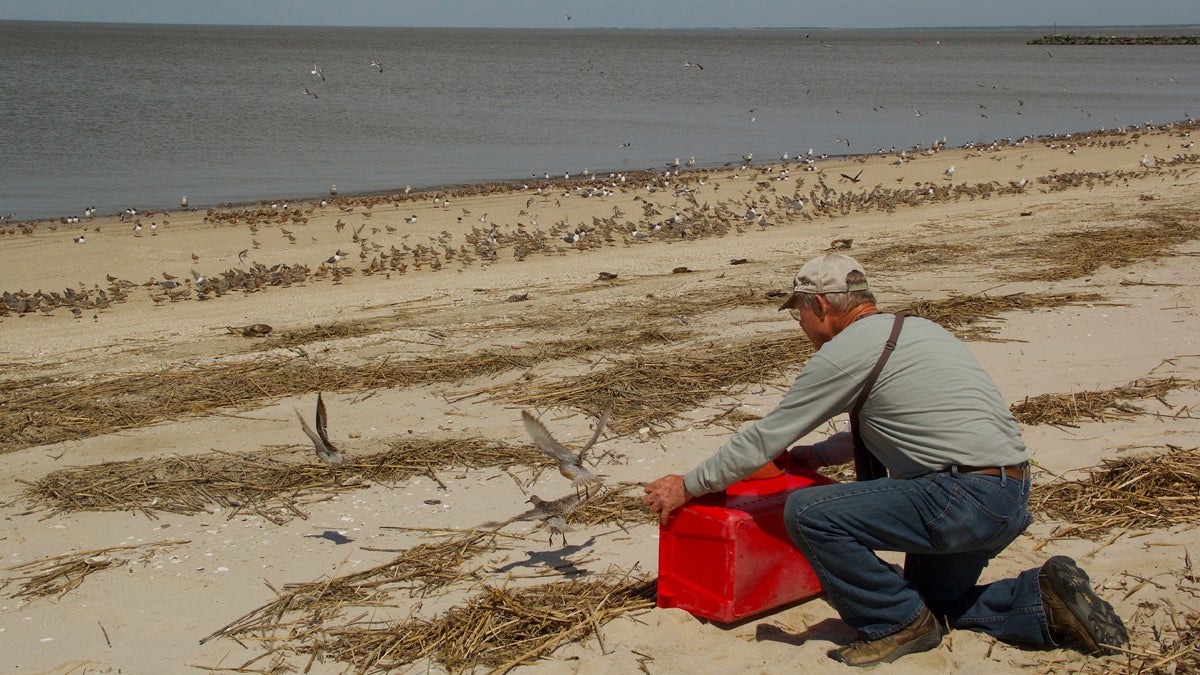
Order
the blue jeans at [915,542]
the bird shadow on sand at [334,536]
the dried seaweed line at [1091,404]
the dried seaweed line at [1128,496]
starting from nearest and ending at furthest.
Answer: the blue jeans at [915,542], the dried seaweed line at [1128,496], the bird shadow on sand at [334,536], the dried seaweed line at [1091,404]

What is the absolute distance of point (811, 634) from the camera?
146 inches

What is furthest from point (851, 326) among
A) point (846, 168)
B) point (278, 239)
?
point (846, 168)

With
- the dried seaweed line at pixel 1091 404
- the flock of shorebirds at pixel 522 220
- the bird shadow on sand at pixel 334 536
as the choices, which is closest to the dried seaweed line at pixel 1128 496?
the dried seaweed line at pixel 1091 404

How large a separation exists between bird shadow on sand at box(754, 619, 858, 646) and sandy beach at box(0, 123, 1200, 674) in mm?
14

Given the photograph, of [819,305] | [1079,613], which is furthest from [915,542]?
[819,305]

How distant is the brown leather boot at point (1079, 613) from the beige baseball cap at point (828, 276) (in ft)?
3.64

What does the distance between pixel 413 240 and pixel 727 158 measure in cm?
1273

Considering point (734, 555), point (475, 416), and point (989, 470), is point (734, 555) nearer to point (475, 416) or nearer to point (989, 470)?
point (989, 470)

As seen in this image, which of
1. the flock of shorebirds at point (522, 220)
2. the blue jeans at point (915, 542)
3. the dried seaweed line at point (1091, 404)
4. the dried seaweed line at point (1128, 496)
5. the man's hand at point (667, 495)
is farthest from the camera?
the flock of shorebirds at point (522, 220)

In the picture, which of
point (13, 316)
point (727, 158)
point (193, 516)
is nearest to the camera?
point (193, 516)

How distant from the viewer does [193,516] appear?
4.97 m

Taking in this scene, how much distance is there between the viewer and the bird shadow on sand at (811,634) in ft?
12.0

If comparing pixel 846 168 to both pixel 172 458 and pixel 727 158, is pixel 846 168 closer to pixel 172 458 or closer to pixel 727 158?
pixel 727 158

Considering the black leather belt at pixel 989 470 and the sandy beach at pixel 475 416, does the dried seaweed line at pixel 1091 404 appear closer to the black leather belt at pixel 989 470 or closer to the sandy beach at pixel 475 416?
the sandy beach at pixel 475 416
